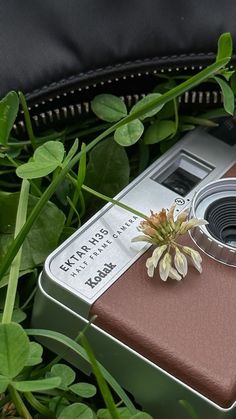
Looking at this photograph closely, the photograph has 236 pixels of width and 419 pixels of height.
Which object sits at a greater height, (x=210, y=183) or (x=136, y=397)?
(x=210, y=183)

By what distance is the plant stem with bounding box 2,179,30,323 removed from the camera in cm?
65

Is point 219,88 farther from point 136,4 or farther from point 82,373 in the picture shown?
point 82,373

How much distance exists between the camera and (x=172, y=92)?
0.64 m

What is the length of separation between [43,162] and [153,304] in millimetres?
128

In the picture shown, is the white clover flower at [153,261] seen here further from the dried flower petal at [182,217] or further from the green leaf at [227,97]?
the green leaf at [227,97]

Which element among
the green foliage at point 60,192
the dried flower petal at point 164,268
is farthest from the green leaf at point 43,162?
the dried flower petal at point 164,268

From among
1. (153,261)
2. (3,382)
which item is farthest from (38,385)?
(153,261)

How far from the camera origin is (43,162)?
684 mm

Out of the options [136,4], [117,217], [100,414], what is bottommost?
[100,414]

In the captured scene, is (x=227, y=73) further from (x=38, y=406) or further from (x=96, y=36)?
(x=38, y=406)

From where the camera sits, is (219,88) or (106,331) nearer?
(106,331)

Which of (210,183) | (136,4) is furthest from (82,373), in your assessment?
(136,4)

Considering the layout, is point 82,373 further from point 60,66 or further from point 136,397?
point 60,66

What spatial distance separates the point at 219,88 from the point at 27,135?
0.16m
